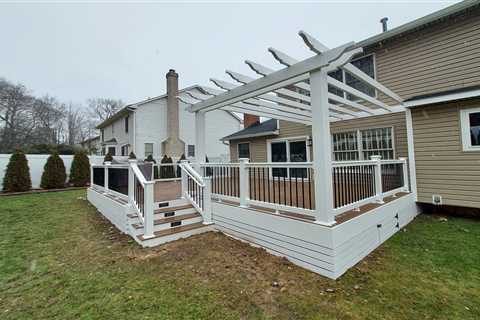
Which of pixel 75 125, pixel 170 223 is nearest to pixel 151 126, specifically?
pixel 170 223

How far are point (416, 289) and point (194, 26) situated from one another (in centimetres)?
1225

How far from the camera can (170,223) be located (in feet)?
15.0

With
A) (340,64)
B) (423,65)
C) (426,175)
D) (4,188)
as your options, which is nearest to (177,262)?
(340,64)

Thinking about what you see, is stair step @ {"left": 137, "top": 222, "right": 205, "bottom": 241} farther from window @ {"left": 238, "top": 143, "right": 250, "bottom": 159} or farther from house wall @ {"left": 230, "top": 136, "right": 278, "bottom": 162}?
window @ {"left": 238, "top": 143, "right": 250, "bottom": 159}

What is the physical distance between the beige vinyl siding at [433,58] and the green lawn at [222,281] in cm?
400

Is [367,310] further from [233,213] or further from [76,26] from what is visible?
[76,26]

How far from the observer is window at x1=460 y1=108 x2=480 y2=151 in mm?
5129

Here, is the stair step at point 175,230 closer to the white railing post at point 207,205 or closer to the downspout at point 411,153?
the white railing post at point 207,205

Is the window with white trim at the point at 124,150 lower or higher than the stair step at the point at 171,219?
higher

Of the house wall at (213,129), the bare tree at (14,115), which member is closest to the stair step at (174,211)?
the house wall at (213,129)

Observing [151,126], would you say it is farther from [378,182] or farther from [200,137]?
[378,182]

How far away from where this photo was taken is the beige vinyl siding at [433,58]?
18.2 ft

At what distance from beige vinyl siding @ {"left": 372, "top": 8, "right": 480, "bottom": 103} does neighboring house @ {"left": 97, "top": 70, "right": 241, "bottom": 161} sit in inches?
451

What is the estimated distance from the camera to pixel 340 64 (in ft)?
10.8
